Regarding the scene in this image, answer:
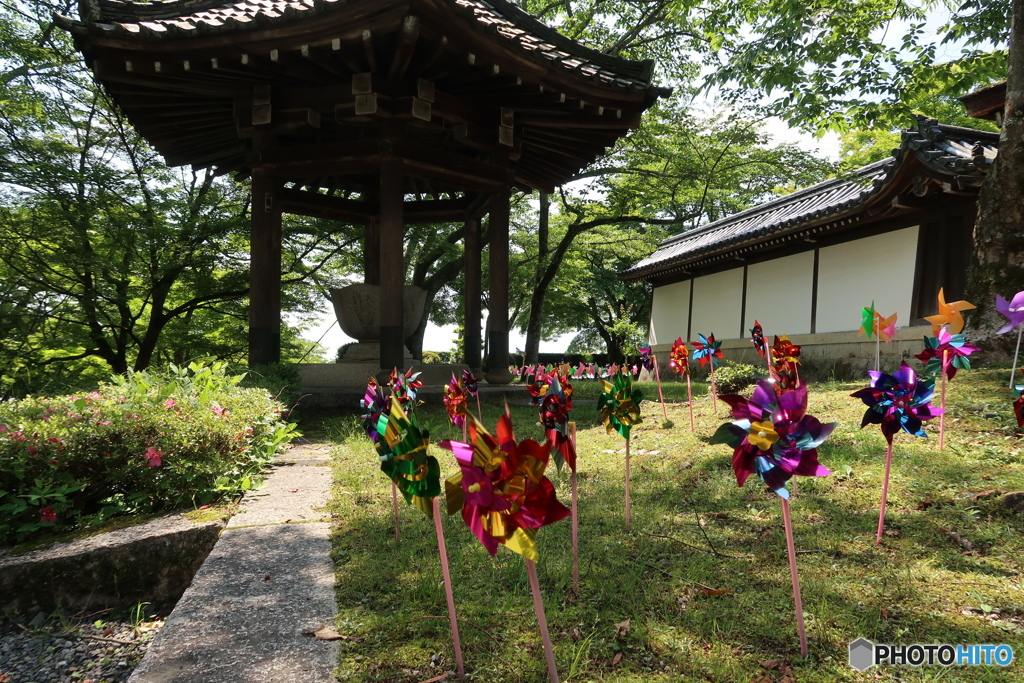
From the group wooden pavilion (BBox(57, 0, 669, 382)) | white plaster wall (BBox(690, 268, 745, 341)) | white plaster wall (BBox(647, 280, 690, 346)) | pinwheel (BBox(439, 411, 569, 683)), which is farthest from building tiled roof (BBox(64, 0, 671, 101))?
white plaster wall (BBox(647, 280, 690, 346))

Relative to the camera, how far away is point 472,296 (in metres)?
10.0

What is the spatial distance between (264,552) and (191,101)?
692 centimetres

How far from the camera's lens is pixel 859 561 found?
9.93 ft

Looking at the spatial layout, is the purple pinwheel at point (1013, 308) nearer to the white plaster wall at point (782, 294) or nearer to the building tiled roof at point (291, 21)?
the building tiled roof at point (291, 21)

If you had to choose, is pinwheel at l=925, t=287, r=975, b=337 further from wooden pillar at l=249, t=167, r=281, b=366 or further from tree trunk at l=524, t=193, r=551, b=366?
tree trunk at l=524, t=193, r=551, b=366

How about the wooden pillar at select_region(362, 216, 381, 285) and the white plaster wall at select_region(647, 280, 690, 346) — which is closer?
the wooden pillar at select_region(362, 216, 381, 285)

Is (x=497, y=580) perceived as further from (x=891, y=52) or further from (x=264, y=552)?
(x=891, y=52)

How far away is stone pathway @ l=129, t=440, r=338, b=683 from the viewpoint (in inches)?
82.7

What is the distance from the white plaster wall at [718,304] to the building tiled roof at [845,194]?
39.6 inches

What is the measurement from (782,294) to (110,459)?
13.5 metres

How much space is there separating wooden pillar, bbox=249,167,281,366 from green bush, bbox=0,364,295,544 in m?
3.78

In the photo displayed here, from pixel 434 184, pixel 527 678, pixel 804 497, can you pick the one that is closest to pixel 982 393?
pixel 804 497

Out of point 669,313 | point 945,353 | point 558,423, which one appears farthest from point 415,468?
point 669,313

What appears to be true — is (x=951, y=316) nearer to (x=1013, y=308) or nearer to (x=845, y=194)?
(x=1013, y=308)
